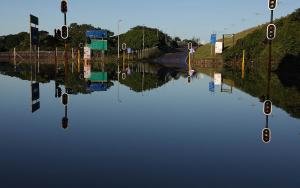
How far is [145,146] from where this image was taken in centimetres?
1001

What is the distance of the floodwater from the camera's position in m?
7.43

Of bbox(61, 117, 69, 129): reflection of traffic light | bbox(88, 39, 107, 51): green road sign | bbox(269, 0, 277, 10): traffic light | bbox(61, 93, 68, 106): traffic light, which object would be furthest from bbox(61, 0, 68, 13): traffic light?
bbox(88, 39, 107, 51): green road sign

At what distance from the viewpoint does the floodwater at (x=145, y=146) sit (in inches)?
292

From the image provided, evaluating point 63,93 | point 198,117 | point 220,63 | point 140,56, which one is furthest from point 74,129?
point 140,56

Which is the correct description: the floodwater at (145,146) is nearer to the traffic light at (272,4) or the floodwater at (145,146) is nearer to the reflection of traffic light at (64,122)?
the reflection of traffic light at (64,122)

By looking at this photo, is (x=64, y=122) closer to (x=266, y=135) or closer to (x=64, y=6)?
(x=266, y=135)

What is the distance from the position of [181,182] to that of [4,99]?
574 inches

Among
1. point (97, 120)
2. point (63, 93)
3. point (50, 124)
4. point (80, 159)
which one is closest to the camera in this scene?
point (80, 159)

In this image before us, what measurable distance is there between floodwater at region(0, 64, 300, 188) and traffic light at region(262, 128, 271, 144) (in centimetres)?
12

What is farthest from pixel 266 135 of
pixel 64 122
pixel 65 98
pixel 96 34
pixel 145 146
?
pixel 96 34

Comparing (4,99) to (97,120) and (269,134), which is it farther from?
(269,134)

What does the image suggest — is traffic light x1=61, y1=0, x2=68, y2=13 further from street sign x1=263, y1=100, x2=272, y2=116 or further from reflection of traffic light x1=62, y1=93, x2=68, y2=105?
street sign x1=263, y1=100, x2=272, y2=116

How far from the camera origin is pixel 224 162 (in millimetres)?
8609

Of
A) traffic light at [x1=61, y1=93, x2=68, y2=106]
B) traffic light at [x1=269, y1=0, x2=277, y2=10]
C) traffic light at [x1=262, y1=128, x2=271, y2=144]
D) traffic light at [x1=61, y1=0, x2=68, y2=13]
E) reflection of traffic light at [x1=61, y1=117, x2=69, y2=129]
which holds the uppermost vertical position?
traffic light at [x1=61, y1=0, x2=68, y2=13]
